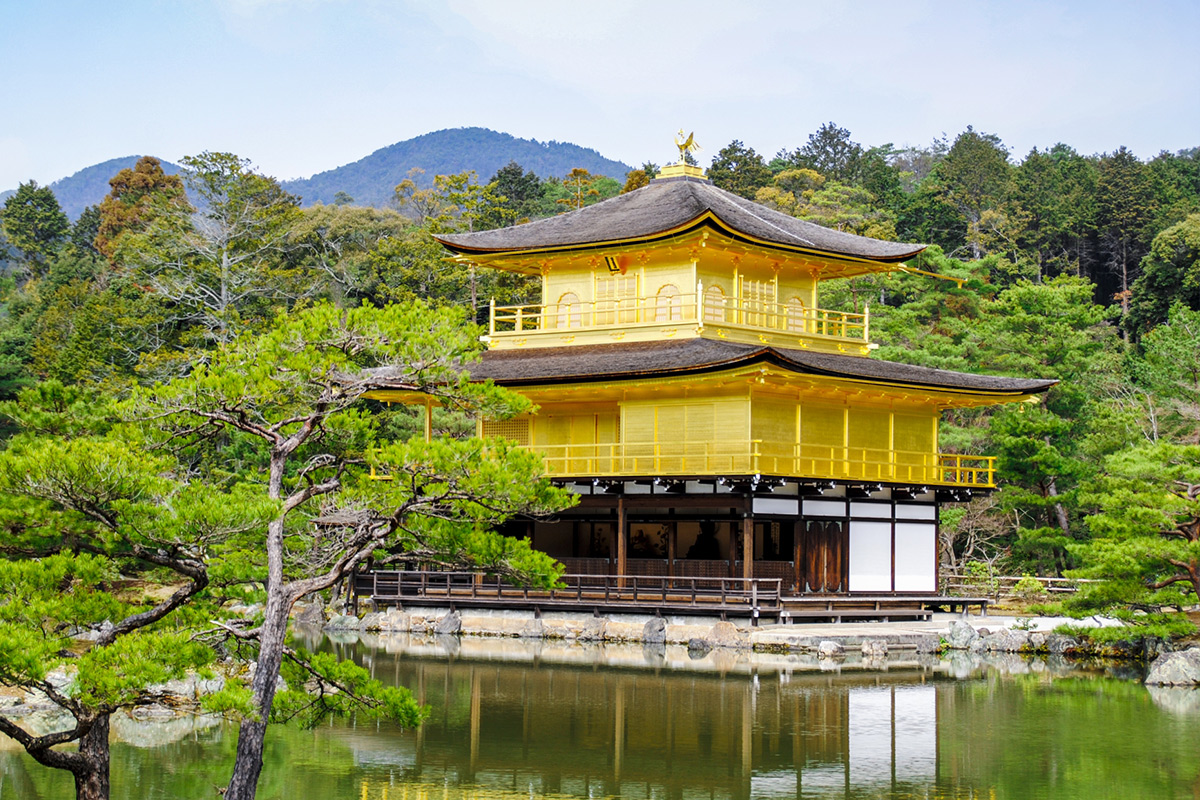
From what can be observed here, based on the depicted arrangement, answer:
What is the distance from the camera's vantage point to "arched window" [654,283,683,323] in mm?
31969

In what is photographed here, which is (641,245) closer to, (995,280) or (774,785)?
(774,785)

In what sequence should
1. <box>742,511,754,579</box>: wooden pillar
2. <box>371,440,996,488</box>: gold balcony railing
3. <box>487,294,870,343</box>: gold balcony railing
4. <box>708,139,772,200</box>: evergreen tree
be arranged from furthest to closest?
<box>708,139,772,200</box>: evergreen tree, <box>487,294,870,343</box>: gold balcony railing, <box>371,440,996,488</box>: gold balcony railing, <box>742,511,754,579</box>: wooden pillar

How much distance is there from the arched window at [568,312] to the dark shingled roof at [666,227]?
1568 millimetres

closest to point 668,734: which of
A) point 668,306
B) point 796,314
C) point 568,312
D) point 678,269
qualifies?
point 668,306

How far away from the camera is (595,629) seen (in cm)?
2798

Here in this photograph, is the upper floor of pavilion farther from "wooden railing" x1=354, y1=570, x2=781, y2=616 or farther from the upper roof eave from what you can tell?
"wooden railing" x1=354, y1=570, x2=781, y2=616

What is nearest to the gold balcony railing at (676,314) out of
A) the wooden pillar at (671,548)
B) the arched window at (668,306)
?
the arched window at (668,306)

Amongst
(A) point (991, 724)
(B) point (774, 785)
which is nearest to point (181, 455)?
(B) point (774, 785)

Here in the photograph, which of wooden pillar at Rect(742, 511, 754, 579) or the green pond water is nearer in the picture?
the green pond water

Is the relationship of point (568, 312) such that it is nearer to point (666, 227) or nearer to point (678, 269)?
point (678, 269)

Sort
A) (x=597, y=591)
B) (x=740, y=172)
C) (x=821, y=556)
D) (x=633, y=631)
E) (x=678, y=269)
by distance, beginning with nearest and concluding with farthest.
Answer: (x=633, y=631) < (x=597, y=591) < (x=821, y=556) < (x=678, y=269) < (x=740, y=172)

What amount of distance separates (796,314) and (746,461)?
7.34 metres

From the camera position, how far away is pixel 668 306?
31.9 m

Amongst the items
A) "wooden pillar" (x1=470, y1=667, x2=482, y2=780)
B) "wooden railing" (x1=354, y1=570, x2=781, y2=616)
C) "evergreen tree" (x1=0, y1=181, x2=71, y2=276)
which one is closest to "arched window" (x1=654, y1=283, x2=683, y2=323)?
"wooden railing" (x1=354, y1=570, x2=781, y2=616)
